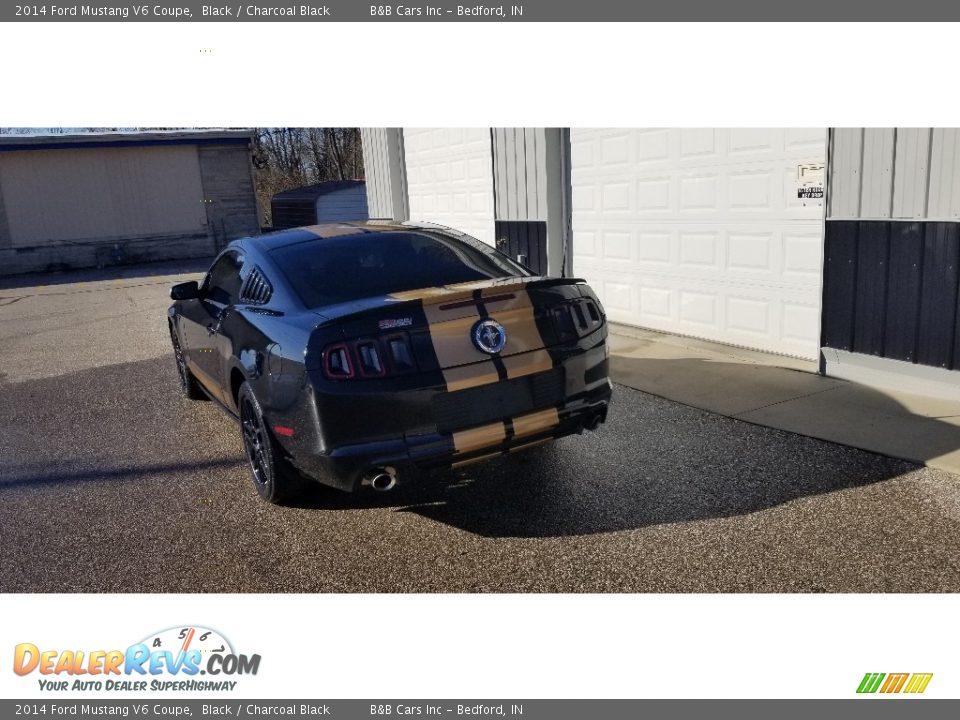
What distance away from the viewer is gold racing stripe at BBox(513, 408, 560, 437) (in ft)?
13.1

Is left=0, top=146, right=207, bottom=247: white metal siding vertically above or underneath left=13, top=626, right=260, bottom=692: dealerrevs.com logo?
Result: above

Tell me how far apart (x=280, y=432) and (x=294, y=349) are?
19.9 inches

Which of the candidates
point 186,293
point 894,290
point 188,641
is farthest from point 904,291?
point 188,641

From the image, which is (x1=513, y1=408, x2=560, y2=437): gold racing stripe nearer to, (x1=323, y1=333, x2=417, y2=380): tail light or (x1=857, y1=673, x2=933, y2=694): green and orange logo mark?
(x1=323, y1=333, x2=417, y2=380): tail light

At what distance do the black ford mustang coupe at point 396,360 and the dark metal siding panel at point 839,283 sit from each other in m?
3.12

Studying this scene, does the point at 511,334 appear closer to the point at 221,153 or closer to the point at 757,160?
the point at 757,160

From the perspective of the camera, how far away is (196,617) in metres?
3.38

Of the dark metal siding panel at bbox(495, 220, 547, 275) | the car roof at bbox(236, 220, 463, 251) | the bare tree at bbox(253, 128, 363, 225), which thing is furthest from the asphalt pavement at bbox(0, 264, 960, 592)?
the bare tree at bbox(253, 128, 363, 225)

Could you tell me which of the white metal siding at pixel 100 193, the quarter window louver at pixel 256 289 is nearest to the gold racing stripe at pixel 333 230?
the quarter window louver at pixel 256 289

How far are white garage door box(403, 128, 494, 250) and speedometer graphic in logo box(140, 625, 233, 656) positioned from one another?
29.9 feet

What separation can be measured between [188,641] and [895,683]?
2.69 m

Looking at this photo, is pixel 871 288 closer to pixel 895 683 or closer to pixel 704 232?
pixel 704 232

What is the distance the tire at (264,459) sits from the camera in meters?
4.34
